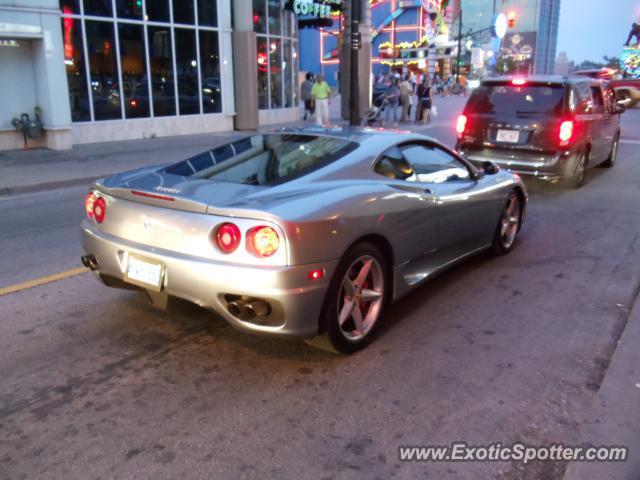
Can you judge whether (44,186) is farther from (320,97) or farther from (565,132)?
(320,97)

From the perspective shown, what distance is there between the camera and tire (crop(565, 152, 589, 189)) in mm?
9595

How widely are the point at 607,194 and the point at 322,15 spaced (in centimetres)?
1560

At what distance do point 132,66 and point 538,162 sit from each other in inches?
466

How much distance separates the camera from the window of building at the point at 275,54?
20859 mm

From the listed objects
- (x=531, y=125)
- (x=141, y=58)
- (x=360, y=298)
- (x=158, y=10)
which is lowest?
(x=360, y=298)

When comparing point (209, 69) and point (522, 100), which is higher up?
point (209, 69)

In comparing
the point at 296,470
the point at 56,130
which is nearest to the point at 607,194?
the point at 296,470

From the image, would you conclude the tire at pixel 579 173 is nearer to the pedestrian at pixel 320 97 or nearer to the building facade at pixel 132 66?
the building facade at pixel 132 66

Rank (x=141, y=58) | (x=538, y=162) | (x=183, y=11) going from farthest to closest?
(x=183, y=11) < (x=141, y=58) < (x=538, y=162)

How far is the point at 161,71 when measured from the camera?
1731 centimetres

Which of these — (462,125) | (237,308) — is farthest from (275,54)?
(237,308)

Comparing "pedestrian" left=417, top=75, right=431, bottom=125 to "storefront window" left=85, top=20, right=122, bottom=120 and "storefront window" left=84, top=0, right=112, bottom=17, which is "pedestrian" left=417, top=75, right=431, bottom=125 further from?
"storefront window" left=84, top=0, right=112, bottom=17

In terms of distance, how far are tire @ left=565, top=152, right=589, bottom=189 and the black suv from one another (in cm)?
2

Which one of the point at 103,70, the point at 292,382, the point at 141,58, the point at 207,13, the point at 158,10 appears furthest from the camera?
the point at 207,13
